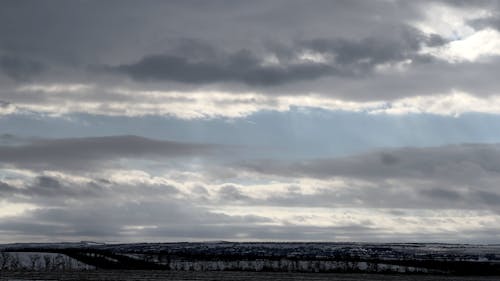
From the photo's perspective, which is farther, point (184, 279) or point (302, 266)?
point (302, 266)

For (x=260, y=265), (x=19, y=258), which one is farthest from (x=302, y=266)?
(x=19, y=258)

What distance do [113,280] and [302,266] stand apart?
2314 inches

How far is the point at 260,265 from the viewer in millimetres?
149000

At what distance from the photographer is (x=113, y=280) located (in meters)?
96.8

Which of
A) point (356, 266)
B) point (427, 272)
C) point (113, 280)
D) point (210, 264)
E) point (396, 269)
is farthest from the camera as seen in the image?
point (210, 264)

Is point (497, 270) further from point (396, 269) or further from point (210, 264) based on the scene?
point (210, 264)

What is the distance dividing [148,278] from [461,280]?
43.7 meters

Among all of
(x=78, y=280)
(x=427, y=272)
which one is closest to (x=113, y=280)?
(x=78, y=280)

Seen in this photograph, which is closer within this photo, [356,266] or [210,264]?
[356,266]

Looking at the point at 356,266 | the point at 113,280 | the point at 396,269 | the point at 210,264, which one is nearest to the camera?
the point at 113,280

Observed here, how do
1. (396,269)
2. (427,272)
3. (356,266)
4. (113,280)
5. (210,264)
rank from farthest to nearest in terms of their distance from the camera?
(210,264) < (356,266) < (396,269) < (427,272) < (113,280)

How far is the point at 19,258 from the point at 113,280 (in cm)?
7582

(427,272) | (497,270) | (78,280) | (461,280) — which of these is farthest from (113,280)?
(497,270)

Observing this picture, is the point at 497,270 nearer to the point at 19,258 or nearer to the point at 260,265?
the point at 260,265
